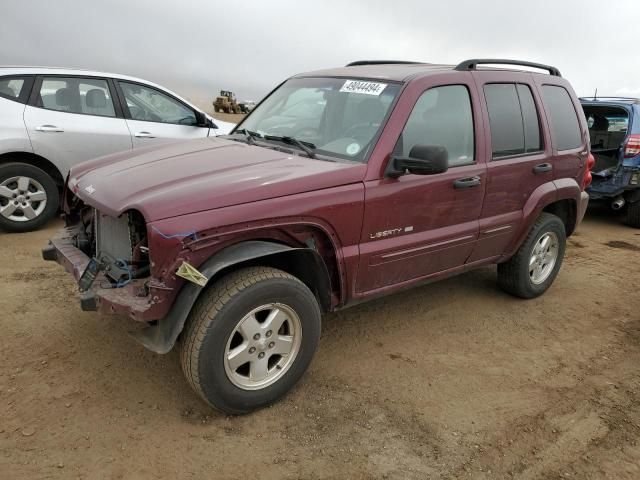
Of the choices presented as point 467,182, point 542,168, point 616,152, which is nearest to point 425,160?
point 467,182

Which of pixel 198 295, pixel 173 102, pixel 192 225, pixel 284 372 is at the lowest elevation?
pixel 284 372

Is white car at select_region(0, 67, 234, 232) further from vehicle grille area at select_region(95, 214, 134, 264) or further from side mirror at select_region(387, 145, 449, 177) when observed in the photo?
side mirror at select_region(387, 145, 449, 177)

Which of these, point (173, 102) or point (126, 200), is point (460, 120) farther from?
point (173, 102)

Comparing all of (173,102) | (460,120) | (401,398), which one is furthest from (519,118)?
(173,102)

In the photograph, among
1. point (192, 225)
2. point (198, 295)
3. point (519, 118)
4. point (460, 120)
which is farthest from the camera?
point (519, 118)

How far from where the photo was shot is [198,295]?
2.68 m

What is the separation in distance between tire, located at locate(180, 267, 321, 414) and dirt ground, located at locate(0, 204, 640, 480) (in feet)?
0.55

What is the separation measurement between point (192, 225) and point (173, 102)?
4.61 m

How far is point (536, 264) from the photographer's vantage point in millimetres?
4641

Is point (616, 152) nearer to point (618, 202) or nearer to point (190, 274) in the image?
point (618, 202)

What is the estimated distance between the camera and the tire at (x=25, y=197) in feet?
18.1

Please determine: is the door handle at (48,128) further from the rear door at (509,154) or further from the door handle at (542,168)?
the door handle at (542,168)

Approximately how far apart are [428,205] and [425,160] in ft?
1.63

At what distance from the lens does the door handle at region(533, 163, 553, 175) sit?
4105 millimetres
